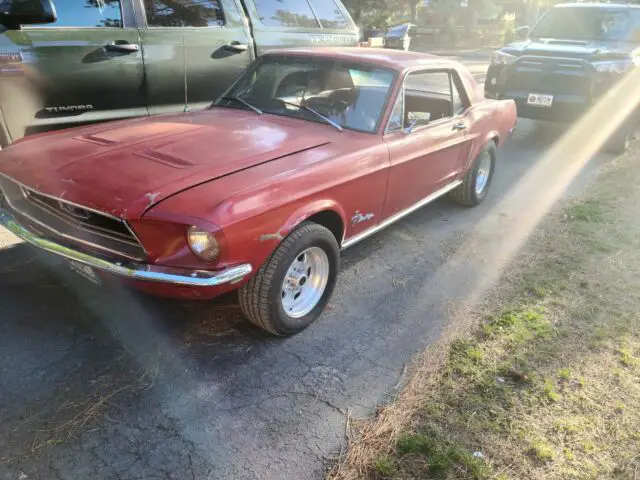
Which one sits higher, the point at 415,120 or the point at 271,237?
the point at 415,120

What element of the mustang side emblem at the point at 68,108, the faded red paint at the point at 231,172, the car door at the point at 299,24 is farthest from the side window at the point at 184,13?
the faded red paint at the point at 231,172

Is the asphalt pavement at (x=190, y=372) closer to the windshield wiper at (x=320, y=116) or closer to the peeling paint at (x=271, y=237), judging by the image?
the peeling paint at (x=271, y=237)

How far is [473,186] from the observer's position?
524 centimetres

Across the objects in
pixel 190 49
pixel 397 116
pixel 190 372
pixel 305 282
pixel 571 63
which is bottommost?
pixel 190 372

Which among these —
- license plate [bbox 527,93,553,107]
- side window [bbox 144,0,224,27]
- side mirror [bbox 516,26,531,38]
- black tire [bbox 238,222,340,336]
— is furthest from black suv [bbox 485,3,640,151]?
black tire [bbox 238,222,340,336]

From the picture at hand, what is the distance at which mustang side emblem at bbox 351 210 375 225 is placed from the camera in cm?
338

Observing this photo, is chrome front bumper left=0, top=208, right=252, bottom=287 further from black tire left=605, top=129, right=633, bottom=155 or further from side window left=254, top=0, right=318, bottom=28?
black tire left=605, top=129, right=633, bottom=155

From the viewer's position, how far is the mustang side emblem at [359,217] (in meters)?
3.38

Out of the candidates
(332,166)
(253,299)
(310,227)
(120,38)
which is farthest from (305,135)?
(120,38)

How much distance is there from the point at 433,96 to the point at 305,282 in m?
2.57

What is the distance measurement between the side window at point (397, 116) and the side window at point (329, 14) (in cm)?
291

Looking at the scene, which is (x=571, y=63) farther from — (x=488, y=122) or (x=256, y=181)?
(x=256, y=181)

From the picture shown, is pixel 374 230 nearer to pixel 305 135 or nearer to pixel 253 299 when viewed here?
pixel 305 135

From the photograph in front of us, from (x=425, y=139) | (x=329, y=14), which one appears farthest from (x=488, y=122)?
(x=329, y=14)
